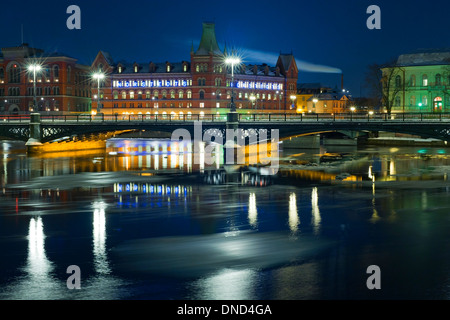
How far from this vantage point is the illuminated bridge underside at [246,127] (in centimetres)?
5425

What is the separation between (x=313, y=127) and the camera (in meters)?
58.8

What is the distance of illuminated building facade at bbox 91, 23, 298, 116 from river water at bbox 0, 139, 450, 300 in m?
90.8

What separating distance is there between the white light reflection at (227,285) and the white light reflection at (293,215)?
592cm

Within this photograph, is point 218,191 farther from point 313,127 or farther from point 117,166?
point 313,127

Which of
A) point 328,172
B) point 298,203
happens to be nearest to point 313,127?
point 328,172

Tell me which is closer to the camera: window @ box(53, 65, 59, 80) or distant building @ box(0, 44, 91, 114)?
distant building @ box(0, 44, 91, 114)

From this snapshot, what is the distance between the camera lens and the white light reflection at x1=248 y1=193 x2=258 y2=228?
23.3 meters

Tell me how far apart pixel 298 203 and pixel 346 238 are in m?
8.21

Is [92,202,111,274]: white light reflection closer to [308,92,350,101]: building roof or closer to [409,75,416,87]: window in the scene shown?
[409,75,416,87]: window

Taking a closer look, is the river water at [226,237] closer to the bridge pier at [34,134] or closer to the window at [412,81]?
the bridge pier at [34,134]

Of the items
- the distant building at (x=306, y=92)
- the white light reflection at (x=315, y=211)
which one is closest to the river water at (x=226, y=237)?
the white light reflection at (x=315, y=211)

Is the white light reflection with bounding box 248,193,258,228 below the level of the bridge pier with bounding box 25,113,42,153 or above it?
below

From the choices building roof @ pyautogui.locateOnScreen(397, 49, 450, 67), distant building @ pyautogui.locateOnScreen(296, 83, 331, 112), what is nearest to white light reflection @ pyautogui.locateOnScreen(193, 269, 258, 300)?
building roof @ pyautogui.locateOnScreen(397, 49, 450, 67)
